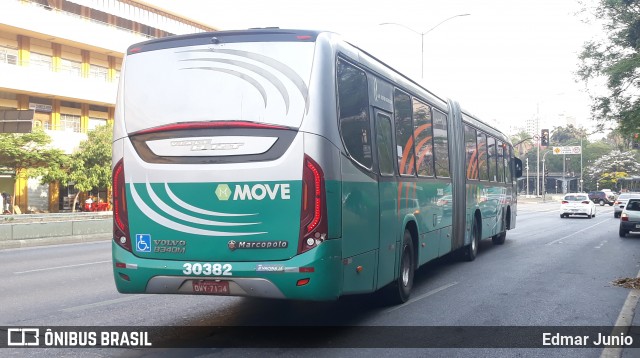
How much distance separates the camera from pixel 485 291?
34.6 feet

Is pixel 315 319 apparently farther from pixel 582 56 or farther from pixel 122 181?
pixel 582 56

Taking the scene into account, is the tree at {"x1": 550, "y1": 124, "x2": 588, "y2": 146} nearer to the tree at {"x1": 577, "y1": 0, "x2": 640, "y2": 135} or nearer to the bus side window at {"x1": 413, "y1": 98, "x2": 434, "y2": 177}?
the tree at {"x1": 577, "y1": 0, "x2": 640, "y2": 135}

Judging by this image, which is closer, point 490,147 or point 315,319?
point 315,319

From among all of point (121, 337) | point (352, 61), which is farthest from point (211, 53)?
point (121, 337)

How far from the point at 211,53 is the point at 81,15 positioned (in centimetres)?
4057

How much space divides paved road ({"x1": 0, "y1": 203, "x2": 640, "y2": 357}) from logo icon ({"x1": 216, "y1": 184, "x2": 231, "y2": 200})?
5.20 ft

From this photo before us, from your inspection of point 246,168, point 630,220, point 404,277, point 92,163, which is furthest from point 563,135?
point 246,168

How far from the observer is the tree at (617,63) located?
1873cm

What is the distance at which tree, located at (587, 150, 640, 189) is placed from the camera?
108 metres

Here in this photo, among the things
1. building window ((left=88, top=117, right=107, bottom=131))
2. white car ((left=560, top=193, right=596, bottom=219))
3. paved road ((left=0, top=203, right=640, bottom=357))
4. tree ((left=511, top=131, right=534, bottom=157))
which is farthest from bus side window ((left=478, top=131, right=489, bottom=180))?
tree ((left=511, top=131, right=534, bottom=157))

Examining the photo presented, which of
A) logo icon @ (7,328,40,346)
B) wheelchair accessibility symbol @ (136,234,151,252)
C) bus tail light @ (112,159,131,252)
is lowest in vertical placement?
logo icon @ (7,328,40,346)

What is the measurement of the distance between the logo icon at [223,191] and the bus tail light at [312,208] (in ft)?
2.65

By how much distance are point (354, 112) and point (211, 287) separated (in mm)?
2516

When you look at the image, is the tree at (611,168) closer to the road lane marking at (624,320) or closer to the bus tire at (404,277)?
the road lane marking at (624,320)
